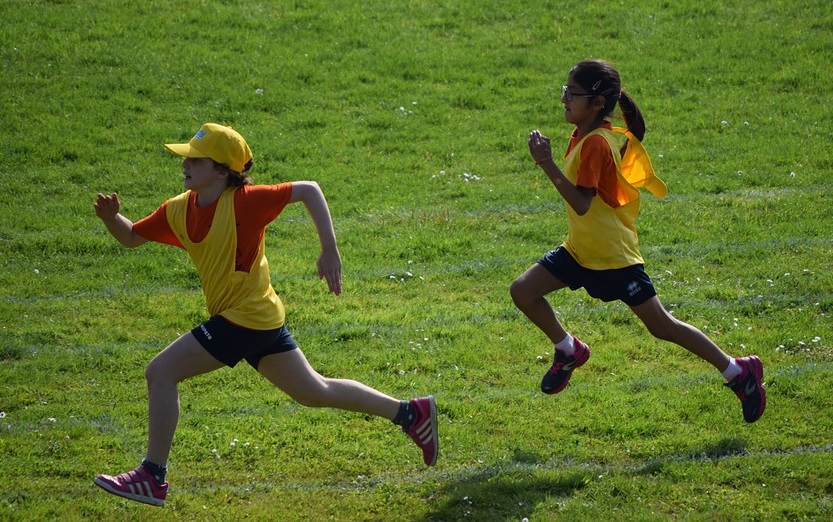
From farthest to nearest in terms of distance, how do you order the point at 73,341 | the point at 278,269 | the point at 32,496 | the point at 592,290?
the point at 278,269
the point at 73,341
the point at 592,290
the point at 32,496

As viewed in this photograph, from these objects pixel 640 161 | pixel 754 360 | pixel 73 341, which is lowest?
pixel 73 341

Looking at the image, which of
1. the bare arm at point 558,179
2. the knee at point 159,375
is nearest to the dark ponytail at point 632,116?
the bare arm at point 558,179

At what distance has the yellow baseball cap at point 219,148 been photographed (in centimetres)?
503

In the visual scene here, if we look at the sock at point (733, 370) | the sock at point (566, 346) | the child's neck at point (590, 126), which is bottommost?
the sock at point (566, 346)

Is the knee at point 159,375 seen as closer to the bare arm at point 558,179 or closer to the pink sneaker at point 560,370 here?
the bare arm at point 558,179

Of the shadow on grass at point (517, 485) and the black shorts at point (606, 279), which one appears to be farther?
the black shorts at point (606, 279)

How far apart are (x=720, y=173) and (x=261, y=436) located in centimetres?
598

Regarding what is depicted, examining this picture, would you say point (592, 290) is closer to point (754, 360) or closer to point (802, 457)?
point (754, 360)

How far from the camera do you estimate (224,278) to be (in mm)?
5113

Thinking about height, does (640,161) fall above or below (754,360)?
above

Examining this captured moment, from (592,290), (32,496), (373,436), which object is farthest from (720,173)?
(32,496)

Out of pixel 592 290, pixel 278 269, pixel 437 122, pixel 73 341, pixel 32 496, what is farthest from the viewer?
pixel 437 122

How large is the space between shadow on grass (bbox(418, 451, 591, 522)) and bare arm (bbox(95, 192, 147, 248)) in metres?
2.06

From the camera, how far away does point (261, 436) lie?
6074 mm
